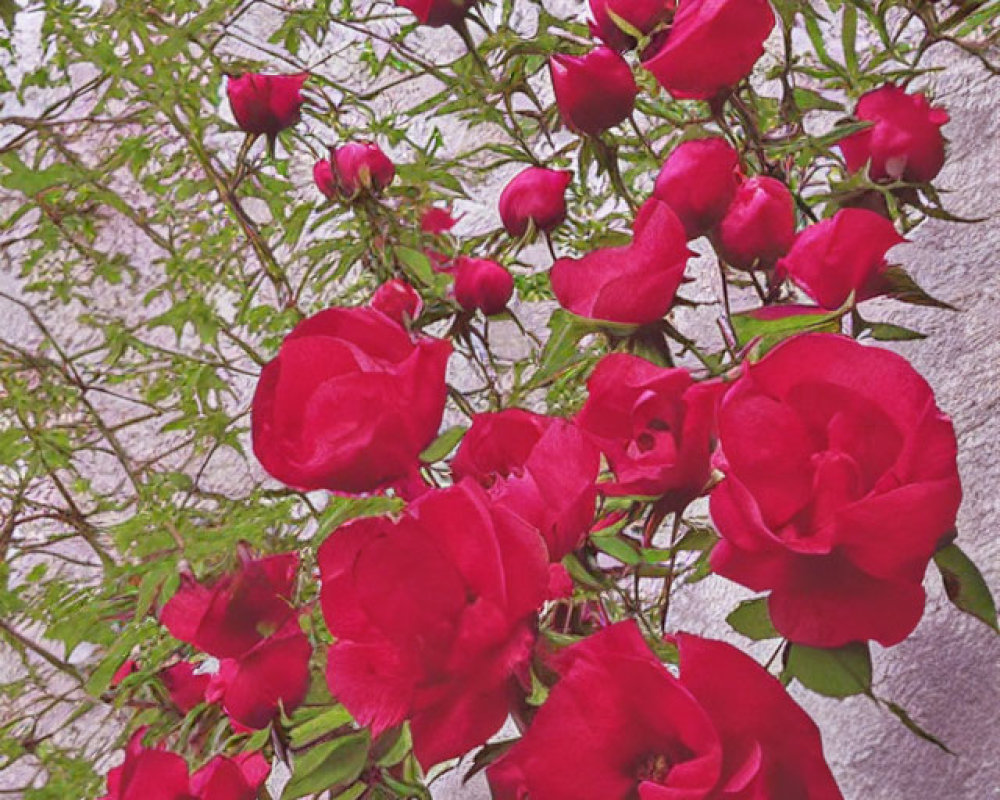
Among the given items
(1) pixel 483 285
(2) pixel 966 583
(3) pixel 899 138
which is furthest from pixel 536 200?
(2) pixel 966 583

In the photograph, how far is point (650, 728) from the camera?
289 mm

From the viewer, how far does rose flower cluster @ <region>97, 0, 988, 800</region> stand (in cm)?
28

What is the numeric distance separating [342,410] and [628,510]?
133 mm

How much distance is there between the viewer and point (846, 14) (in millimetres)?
620

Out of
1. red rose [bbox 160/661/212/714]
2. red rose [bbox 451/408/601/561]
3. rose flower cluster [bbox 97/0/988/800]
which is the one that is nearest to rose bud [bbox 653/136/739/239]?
rose flower cluster [bbox 97/0/988/800]

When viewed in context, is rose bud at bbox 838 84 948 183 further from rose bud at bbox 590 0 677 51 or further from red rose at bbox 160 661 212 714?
red rose at bbox 160 661 212 714

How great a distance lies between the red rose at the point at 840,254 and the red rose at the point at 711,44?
0.07 meters

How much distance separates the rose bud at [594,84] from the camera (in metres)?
0.45

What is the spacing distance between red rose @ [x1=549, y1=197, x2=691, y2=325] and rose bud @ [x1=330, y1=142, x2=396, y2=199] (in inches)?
11.4

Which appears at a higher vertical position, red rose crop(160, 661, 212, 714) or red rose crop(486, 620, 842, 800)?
red rose crop(486, 620, 842, 800)

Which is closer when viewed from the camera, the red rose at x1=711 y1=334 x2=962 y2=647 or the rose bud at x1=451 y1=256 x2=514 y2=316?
the red rose at x1=711 y1=334 x2=962 y2=647

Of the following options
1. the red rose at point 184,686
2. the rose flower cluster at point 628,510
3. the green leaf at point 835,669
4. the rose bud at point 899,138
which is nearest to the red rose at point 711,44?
the rose flower cluster at point 628,510

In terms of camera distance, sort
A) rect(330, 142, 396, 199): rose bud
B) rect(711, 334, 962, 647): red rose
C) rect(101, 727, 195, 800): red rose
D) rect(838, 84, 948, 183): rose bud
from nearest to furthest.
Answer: rect(711, 334, 962, 647): red rose
rect(101, 727, 195, 800): red rose
rect(838, 84, 948, 183): rose bud
rect(330, 142, 396, 199): rose bud

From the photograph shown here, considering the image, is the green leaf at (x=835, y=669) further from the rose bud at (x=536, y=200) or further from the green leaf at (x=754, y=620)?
the rose bud at (x=536, y=200)
